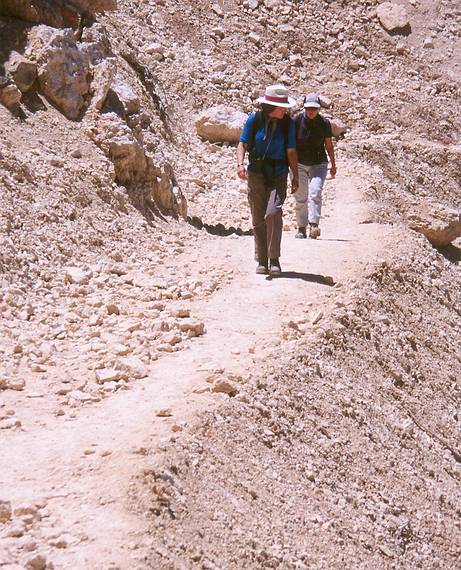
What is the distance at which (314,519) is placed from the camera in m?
4.48

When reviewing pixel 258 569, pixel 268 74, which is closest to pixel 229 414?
pixel 258 569

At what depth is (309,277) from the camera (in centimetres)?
732

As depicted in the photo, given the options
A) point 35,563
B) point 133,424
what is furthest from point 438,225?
point 35,563

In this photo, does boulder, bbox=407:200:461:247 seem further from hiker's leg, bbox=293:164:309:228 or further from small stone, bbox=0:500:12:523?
small stone, bbox=0:500:12:523

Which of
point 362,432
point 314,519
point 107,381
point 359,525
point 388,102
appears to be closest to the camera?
point 314,519

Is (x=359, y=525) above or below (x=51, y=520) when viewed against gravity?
below

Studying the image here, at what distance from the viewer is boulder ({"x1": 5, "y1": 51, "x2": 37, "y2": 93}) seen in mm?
8414

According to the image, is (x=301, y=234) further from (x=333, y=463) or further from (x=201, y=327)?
(x=333, y=463)

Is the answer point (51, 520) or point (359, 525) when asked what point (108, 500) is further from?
point (359, 525)

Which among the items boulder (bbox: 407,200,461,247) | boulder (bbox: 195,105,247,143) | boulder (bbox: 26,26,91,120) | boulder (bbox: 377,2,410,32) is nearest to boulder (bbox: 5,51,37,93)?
boulder (bbox: 26,26,91,120)

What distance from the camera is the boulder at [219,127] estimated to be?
512 inches

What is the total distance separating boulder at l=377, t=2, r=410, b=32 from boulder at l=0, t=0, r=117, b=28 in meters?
9.16

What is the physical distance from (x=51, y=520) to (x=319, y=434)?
2084 millimetres

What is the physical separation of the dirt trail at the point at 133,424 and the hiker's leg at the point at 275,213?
12.0 inches
